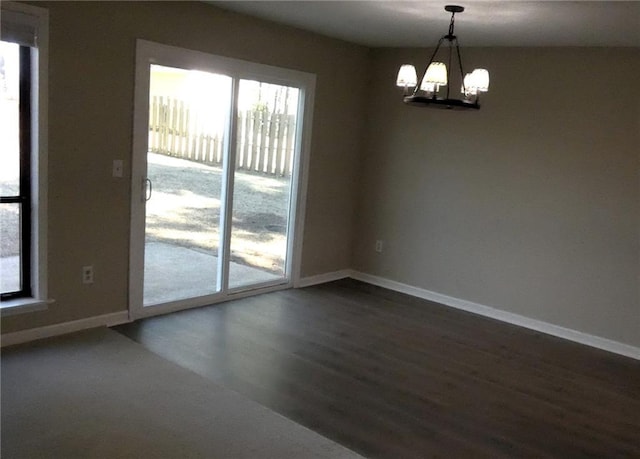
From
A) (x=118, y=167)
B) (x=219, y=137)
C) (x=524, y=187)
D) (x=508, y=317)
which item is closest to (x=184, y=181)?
(x=219, y=137)

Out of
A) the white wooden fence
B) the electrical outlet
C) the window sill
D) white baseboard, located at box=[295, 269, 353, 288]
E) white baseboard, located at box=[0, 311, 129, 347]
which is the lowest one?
white baseboard, located at box=[0, 311, 129, 347]

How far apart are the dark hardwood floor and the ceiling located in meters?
2.27

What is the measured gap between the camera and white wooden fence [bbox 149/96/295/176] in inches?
166

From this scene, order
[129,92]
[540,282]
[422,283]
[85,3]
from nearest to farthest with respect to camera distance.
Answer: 1. [85,3]
2. [129,92]
3. [540,282]
4. [422,283]

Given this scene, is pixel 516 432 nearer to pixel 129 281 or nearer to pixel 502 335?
pixel 502 335

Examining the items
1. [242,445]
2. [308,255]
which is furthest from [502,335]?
[242,445]

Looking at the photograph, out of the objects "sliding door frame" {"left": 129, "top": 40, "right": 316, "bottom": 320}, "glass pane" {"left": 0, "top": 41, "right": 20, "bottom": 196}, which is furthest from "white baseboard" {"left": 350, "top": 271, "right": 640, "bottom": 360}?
"glass pane" {"left": 0, "top": 41, "right": 20, "bottom": 196}

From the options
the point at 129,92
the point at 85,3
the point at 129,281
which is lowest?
the point at 129,281

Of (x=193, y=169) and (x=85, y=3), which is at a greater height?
(x=85, y=3)

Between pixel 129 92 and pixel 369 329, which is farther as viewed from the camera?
pixel 369 329

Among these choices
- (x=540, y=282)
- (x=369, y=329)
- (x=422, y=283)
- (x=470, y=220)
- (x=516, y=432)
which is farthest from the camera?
(x=422, y=283)

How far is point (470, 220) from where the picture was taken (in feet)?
16.9

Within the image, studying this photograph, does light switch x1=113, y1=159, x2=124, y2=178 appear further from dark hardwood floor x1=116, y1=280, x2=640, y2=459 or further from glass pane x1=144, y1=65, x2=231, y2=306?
dark hardwood floor x1=116, y1=280, x2=640, y2=459

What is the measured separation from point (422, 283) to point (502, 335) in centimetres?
109
